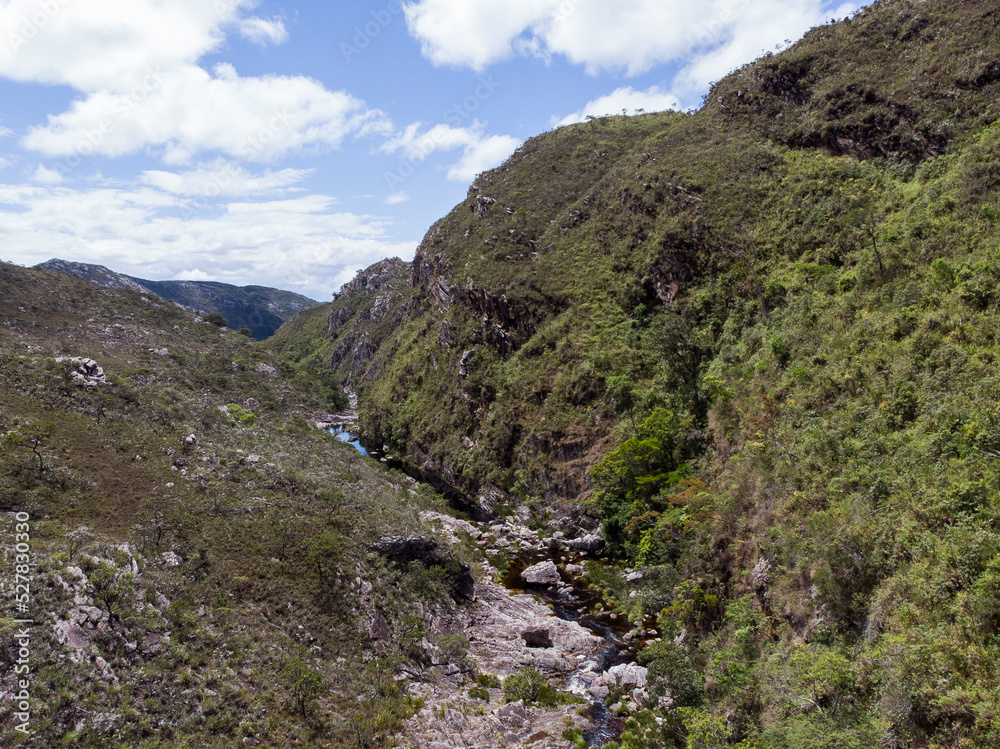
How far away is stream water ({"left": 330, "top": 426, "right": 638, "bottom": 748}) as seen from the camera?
1895cm

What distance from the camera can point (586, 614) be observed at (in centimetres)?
2788

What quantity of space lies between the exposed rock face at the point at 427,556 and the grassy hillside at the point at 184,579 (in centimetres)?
92

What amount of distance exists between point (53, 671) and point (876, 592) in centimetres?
2313

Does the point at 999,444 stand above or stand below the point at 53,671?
above

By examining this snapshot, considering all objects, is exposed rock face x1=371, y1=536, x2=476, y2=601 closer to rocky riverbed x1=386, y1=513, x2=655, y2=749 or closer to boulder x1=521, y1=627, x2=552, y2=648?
rocky riverbed x1=386, y1=513, x2=655, y2=749

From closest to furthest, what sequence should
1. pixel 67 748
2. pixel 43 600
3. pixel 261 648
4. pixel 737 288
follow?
pixel 67 748, pixel 43 600, pixel 261 648, pixel 737 288

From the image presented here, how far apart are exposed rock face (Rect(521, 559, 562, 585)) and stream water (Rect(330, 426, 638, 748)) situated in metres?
0.31

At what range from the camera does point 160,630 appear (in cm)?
1758

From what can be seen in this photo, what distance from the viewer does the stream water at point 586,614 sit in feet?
62.2

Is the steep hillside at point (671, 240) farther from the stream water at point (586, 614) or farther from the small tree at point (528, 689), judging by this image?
the small tree at point (528, 689)

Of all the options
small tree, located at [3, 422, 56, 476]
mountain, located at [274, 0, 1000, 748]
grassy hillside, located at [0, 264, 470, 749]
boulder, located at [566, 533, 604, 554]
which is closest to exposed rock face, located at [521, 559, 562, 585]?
boulder, located at [566, 533, 604, 554]

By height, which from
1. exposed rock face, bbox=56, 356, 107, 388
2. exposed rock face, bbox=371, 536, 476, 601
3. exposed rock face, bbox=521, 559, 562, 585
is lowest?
exposed rock face, bbox=521, 559, 562, 585

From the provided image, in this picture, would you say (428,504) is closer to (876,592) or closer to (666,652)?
(666,652)

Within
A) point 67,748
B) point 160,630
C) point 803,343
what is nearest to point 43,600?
point 160,630
